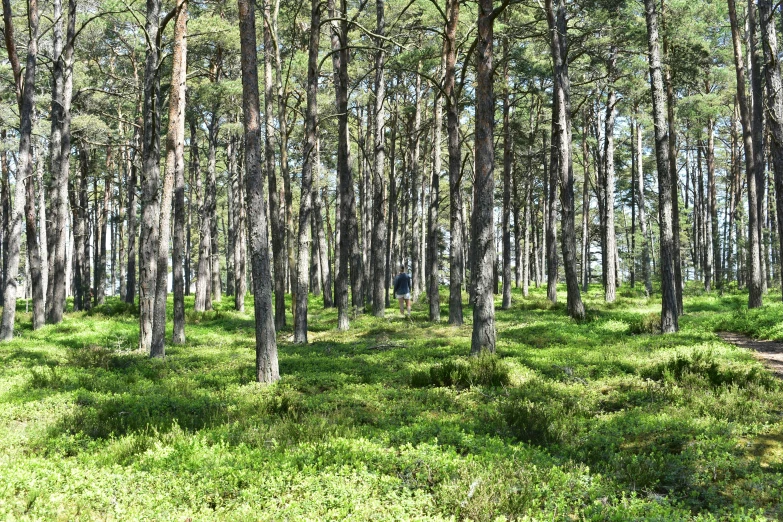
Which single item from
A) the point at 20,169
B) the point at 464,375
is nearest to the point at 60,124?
the point at 20,169

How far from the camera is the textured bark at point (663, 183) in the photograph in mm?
11711

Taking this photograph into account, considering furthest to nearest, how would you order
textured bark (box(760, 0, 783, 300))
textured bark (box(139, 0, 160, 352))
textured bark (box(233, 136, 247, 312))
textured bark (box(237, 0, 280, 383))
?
A: textured bark (box(233, 136, 247, 312)) < textured bark (box(139, 0, 160, 352)) < textured bark (box(760, 0, 783, 300)) < textured bark (box(237, 0, 280, 383))

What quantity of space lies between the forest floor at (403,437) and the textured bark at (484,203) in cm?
65

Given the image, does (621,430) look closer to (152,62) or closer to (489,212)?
(489,212)

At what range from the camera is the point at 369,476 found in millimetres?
4391

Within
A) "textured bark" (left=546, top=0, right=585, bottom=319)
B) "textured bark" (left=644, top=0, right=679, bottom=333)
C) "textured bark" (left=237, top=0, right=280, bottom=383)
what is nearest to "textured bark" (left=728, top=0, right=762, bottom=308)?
"textured bark" (left=546, top=0, right=585, bottom=319)

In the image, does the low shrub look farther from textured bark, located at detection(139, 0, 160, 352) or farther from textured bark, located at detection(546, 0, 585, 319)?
textured bark, located at detection(546, 0, 585, 319)

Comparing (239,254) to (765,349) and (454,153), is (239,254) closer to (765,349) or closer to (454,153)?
(454,153)

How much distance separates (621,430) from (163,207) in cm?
1015

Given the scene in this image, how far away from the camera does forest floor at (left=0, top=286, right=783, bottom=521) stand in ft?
13.2

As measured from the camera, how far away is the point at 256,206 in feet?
27.2

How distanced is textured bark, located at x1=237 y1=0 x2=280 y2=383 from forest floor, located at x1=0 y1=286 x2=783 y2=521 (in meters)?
0.58

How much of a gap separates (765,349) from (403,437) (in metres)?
9.46

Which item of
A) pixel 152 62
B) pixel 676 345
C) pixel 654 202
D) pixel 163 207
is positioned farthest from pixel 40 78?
pixel 654 202
